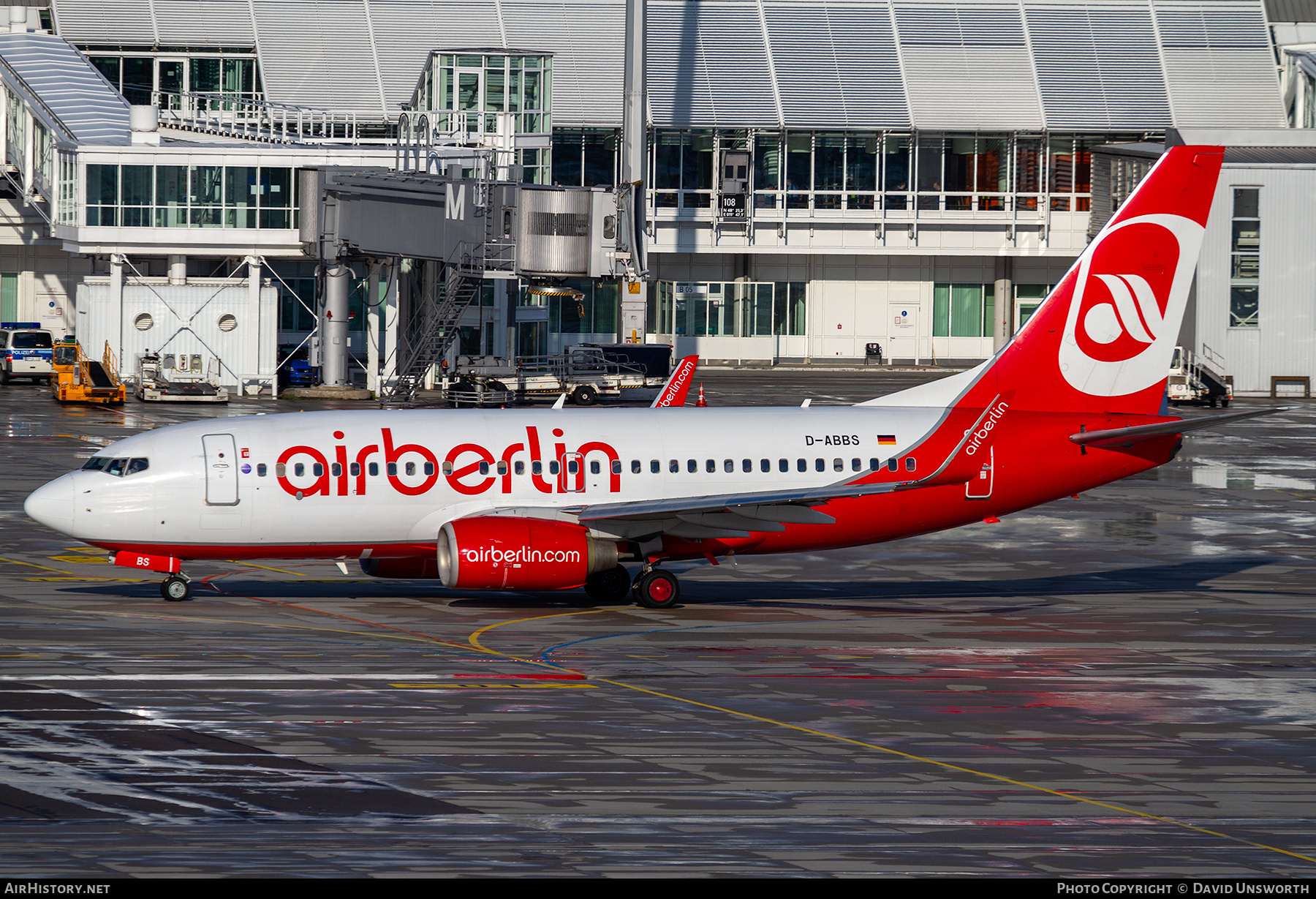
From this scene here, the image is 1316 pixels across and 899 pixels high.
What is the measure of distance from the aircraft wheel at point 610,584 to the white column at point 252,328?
57.8 m

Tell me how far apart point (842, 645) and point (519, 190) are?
174 ft

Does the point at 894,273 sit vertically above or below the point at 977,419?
above

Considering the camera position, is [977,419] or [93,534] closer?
[93,534]

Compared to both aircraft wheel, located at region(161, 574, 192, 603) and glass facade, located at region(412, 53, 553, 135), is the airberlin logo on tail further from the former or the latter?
glass facade, located at region(412, 53, 553, 135)

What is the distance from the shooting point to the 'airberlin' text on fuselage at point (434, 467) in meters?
35.0

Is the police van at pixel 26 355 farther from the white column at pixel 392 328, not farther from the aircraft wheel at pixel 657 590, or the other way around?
the aircraft wheel at pixel 657 590

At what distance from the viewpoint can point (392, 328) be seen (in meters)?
91.4

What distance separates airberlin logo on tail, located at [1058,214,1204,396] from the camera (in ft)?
126

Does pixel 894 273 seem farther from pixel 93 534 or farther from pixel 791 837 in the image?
pixel 791 837

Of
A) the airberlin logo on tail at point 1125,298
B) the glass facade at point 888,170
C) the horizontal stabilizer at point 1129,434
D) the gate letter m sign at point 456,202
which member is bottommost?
the horizontal stabilizer at point 1129,434

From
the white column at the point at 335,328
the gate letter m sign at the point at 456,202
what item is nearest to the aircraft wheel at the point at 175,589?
the gate letter m sign at the point at 456,202

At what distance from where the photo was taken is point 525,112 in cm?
10000

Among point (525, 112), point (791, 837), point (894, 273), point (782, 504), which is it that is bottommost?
point (791, 837)
